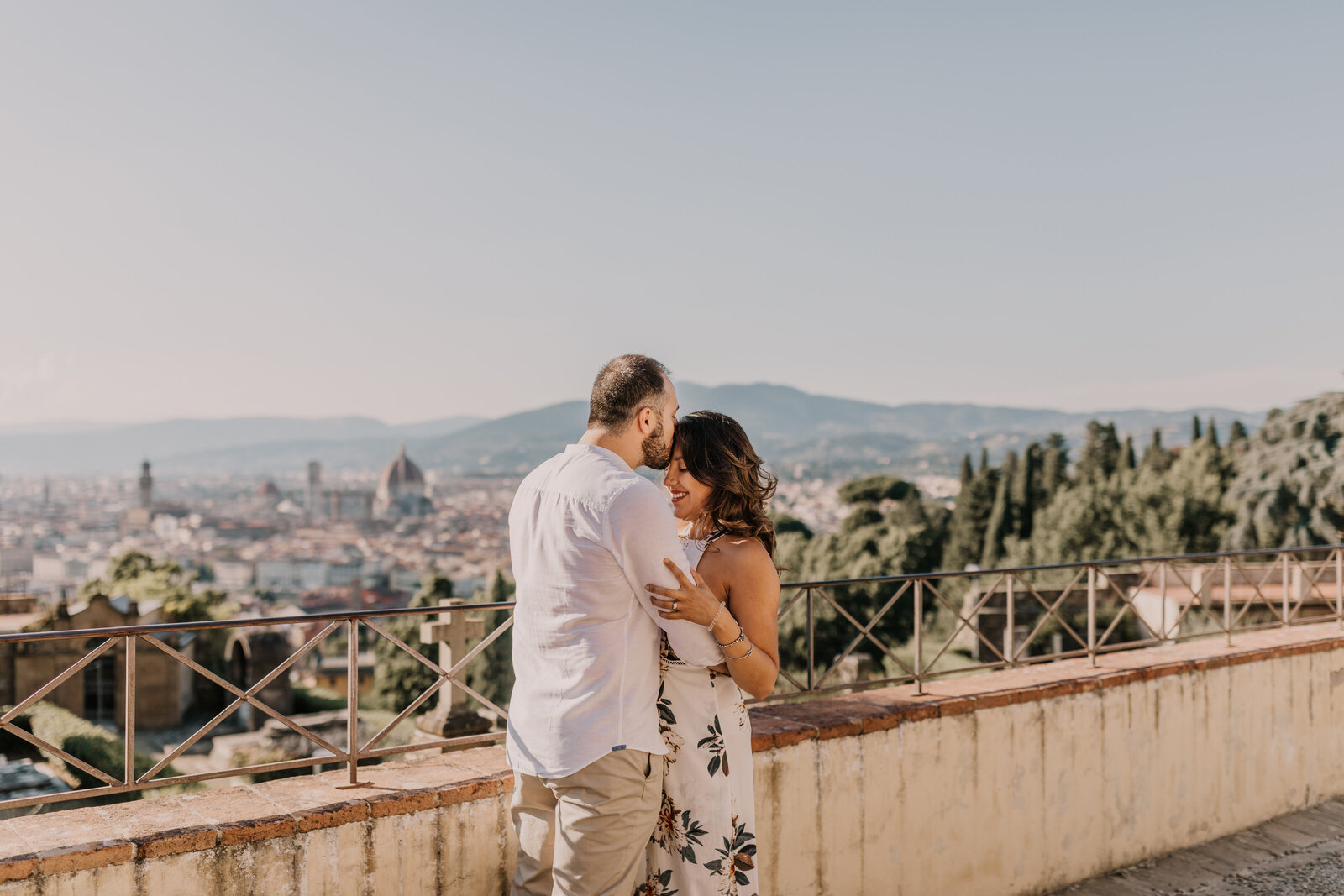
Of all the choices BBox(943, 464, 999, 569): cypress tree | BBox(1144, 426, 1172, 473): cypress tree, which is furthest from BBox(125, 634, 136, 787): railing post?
BBox(1144, 426, 1172, 473): cypress tree

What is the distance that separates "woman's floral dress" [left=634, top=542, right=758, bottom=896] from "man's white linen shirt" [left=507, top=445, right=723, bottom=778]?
15 centimetres

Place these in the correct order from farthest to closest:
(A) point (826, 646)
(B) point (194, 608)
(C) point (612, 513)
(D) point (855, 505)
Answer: (D) point (855, 505) < (A) point (826, 646) < (B) point (194, 608) < (C) point (612, 513)

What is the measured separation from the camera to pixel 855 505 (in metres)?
68.1

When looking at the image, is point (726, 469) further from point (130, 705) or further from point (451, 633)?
point (451, 633)

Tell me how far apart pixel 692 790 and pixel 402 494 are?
146566mm

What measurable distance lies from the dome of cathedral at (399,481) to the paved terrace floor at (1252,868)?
145 meters

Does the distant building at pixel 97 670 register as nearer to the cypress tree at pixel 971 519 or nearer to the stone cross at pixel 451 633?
the stone cross at pixel 451 633

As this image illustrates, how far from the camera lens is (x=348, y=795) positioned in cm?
249

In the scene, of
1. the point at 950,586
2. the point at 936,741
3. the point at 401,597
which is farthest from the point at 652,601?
the point at 401,597

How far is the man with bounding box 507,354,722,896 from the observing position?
1.79 m

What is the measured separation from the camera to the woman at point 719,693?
2061 mm

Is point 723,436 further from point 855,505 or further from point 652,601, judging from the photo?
point 855,505

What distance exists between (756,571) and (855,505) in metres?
67.6

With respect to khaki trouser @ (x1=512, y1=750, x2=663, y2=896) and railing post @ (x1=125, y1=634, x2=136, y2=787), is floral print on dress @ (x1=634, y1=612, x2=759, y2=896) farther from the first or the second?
railing post @ (x1=125, y1=634, x2=136, y2=787)
